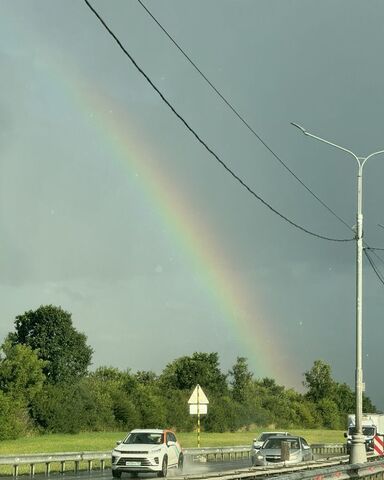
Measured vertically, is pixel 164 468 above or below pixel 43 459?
below

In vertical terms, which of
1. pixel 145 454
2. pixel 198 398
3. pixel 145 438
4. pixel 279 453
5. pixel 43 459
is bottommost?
pixel 43 459

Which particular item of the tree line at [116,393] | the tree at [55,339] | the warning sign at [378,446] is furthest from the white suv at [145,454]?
the tree at [55,339]

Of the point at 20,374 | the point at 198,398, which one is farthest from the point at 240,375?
Answer: the point at 198,398

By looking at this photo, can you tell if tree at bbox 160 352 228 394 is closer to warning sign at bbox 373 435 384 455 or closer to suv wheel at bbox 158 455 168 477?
warning sign at bbox 373 435 384 455

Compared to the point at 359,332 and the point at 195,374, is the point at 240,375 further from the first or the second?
the point at 359,332

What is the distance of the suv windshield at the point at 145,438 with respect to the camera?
3569cm

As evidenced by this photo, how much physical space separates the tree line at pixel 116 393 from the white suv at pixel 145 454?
39.7 m

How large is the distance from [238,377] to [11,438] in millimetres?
77187

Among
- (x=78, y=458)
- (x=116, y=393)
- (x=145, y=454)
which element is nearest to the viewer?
(x=145, y=454)

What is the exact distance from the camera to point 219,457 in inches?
2274

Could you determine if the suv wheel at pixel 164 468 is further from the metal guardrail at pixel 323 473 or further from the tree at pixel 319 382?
the tree at pixel 319 382

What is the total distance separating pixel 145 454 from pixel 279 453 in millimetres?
7350

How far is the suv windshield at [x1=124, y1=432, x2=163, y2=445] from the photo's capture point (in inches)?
1405

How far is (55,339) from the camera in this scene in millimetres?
135500
